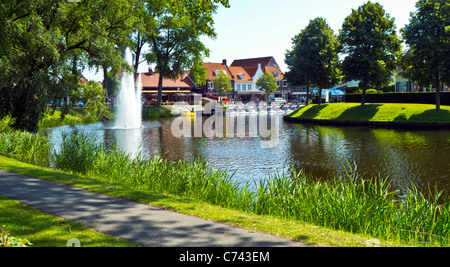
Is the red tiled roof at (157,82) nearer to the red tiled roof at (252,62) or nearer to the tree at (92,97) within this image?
the red tiled roof at (252,62)

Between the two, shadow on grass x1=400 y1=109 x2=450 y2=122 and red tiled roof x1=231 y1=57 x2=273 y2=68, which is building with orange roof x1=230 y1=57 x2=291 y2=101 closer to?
red tiled roof x1=231 y1=57 x2=273 y2=68

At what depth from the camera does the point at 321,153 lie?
22.0 meters

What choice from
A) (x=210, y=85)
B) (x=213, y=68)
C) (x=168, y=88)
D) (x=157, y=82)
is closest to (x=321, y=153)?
(x=168, y=88)

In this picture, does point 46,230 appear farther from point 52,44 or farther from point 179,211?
point 52,44

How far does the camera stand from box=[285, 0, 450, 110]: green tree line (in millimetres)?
37281

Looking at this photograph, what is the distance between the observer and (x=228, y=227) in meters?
6.85

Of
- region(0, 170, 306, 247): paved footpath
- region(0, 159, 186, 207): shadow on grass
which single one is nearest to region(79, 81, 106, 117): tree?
region(0, 159, 186, 207): shadow on grass

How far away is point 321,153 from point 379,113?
22.7 meters

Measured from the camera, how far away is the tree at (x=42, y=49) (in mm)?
20891

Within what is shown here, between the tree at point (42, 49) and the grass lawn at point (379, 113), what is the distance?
1080 inches

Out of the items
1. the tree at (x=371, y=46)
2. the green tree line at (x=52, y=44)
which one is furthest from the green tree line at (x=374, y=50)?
the green tree line at (x=52, y=44)

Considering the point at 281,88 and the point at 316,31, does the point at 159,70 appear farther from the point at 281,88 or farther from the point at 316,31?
the point at 281,88

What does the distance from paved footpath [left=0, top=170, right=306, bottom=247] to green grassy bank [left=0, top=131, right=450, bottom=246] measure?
432 millimetres

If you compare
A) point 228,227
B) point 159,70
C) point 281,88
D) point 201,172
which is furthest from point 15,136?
point 281,88
